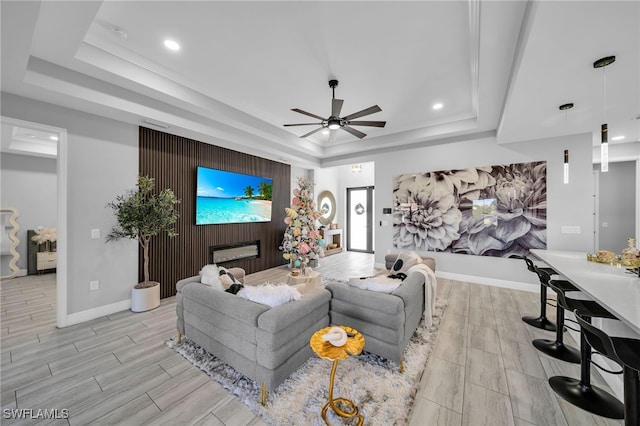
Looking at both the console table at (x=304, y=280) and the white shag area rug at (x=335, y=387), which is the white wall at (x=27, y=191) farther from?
the console table at (x=304, y=280)

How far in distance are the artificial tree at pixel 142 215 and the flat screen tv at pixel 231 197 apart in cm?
91

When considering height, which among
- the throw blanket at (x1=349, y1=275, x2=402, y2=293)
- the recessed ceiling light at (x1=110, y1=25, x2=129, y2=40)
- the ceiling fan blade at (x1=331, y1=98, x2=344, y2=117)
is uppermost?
the recessed ceiling light at (x1=110, y1=25, x2=129, y2=40)

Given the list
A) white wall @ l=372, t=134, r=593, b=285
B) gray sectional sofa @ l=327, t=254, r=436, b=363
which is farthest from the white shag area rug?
white wall @ l=372, t=134, r=593, b=285

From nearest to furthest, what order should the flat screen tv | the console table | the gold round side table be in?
the gold round side table < the console table < the flat screen tv

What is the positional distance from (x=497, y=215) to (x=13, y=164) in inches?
A: 390

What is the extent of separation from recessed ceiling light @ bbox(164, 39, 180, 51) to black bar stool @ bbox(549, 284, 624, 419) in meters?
4.20

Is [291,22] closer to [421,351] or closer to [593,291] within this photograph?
[593,291]

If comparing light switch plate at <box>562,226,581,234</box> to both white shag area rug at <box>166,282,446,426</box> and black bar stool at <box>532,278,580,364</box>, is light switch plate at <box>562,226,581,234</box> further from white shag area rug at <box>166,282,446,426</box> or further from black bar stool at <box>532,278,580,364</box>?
white shag area rug at <box>166,282,446,426</box>

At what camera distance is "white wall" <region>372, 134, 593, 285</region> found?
387 centimetres

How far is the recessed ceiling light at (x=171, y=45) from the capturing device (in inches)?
98.4

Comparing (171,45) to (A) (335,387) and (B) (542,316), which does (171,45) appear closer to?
(A) (335,387)

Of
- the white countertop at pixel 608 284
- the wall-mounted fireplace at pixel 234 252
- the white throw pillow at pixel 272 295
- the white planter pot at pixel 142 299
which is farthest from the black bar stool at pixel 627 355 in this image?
the wall-mounted fireplace at pixel 234 252

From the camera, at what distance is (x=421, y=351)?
2.37 m

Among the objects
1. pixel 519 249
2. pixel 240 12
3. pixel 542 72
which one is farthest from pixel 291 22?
pixel 519 249
